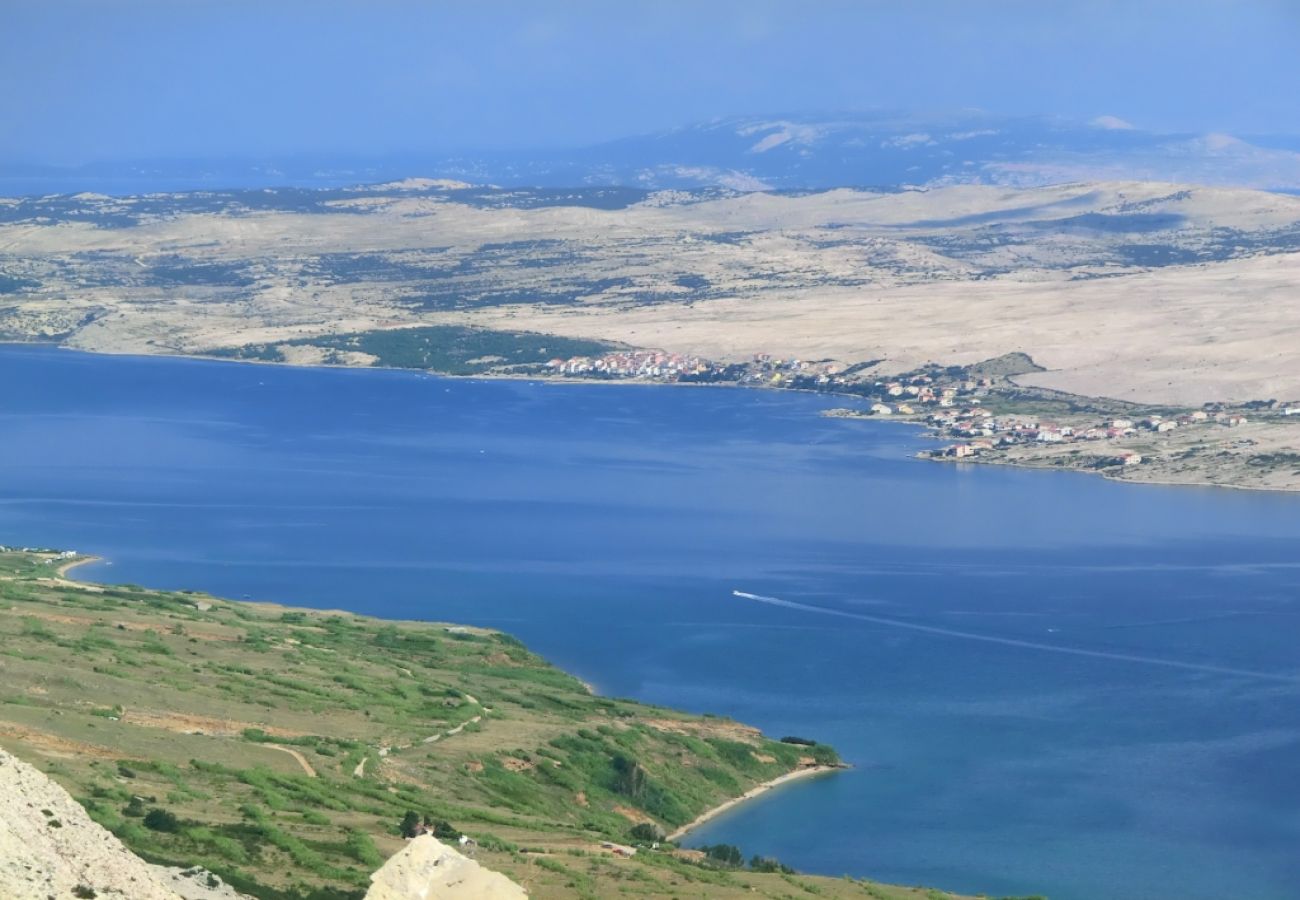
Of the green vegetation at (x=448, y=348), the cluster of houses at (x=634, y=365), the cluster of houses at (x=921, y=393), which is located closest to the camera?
the cluster of houses at (x=921, y=393)

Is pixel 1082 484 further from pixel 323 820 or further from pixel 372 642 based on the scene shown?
pixel 323 820

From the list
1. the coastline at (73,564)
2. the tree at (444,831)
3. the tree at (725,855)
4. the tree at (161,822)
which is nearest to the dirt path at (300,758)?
the tree at (444,831)

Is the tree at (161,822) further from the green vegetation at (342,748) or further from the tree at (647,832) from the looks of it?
the tree at (647,832)

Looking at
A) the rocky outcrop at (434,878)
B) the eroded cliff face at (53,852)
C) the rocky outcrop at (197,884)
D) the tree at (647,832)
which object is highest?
the eroded cliff face at (53,852)

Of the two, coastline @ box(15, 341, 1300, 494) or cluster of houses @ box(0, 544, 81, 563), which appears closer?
cluster of houses @ box(0, 544, 81, 563)

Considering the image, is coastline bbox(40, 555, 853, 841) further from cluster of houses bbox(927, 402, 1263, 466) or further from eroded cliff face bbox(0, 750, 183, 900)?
cluster of houses bbox(927, 402, 1263, 466)

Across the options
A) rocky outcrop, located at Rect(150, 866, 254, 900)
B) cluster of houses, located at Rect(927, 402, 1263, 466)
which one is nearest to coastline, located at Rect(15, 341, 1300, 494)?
cluster of houses, located at Rect(927, 402, 1263, 466)

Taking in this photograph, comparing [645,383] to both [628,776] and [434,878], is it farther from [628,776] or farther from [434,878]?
[434,878]
